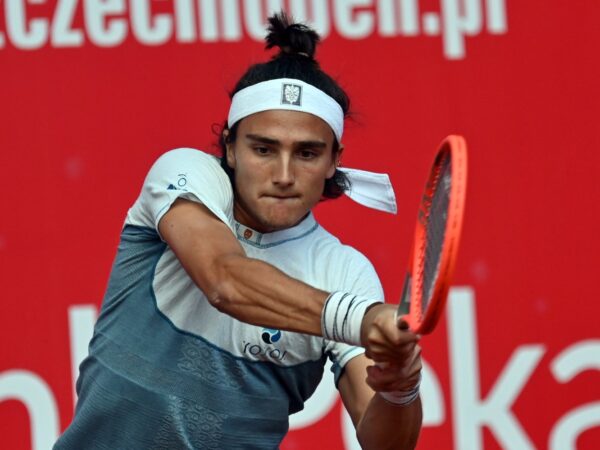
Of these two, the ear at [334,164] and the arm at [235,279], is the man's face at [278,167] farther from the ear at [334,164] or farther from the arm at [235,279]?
the arm at [235,279]

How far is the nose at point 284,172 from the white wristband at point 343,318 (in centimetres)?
55

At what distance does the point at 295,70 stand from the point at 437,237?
970 mm

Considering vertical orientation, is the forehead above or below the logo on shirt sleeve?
above

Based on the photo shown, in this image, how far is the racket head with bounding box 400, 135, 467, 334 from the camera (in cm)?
269

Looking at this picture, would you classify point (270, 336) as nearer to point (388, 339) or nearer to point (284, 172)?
point (284, 172)

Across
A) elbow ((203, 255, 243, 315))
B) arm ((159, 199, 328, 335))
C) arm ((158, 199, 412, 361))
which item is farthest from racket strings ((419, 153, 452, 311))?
elbow ((203, 255, 243, 315))

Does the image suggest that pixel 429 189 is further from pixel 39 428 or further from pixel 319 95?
pixel 39 428

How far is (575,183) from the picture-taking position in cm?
515

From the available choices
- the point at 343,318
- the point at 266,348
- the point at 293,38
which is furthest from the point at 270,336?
the point at 293,38

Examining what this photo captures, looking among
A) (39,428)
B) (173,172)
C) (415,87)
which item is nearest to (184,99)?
(415,87)

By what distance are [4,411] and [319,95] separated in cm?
192

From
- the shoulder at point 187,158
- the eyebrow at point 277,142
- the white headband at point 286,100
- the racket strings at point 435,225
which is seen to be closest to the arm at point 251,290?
the racket strings at point 435,225

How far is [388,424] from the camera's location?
352 cm

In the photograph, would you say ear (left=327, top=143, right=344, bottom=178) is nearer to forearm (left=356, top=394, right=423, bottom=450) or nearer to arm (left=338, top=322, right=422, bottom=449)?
arm (left=338, top=322, right=422, bottom=449)
